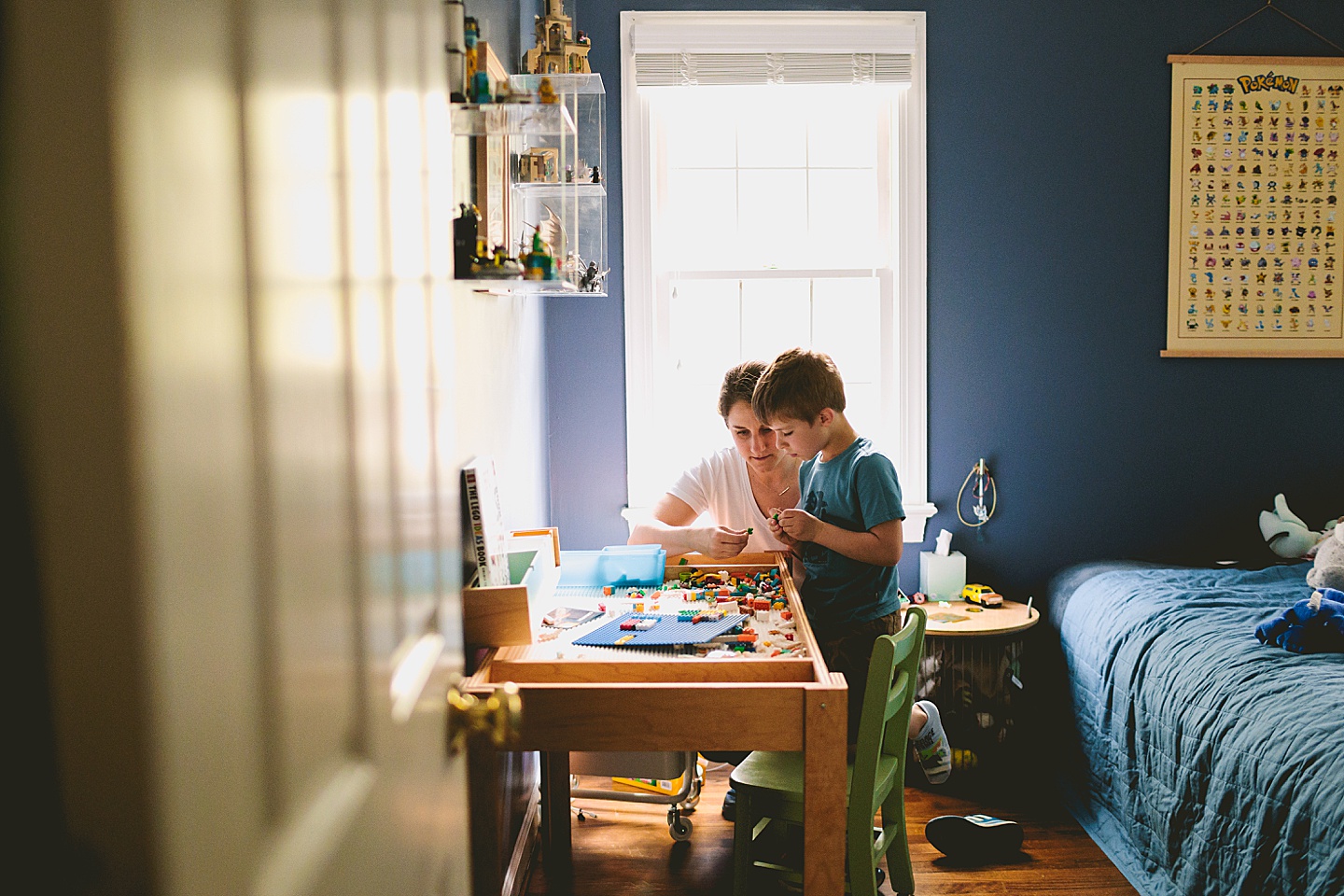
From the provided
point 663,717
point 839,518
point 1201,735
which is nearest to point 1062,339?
point 839,518

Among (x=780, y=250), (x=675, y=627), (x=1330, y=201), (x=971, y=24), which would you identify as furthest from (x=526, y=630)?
(x=1330, y=201)

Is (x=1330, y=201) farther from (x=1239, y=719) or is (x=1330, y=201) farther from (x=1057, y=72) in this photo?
(x=1239, y=719)

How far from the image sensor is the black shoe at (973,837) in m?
2.71

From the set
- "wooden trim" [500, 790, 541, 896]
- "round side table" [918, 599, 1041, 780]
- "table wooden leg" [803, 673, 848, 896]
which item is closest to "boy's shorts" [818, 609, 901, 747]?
"table wooden leg" [803, 673, 848, 896]

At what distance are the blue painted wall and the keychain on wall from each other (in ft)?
0.11

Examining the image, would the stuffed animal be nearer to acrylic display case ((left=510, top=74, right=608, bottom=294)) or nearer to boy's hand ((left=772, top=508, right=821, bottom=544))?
boy's hand ((left=772, top=508, right=821, bottom=544))

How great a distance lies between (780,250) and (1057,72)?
3.65 ft

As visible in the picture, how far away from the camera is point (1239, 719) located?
7.26 ft

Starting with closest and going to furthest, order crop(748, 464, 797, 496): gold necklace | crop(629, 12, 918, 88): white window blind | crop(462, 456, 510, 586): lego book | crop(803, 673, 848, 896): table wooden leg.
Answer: crop(803, 673, 848, 896): table wooden leg
crop(462, 456, 510, 586): lego book
crop(748, 464, 797, 496): gold necklace
crop(629, 12, 918, 88): white window blind

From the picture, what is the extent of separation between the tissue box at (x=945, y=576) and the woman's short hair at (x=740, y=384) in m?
1.04

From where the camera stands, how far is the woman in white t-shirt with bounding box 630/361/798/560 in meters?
2.89

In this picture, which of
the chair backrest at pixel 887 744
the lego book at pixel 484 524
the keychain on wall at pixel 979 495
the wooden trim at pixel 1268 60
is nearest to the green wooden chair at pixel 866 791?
the chair backrest at pixel 887 744

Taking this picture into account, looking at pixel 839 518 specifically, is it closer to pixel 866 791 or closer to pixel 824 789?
pixel 866 791

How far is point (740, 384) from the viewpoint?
2.89 metres
